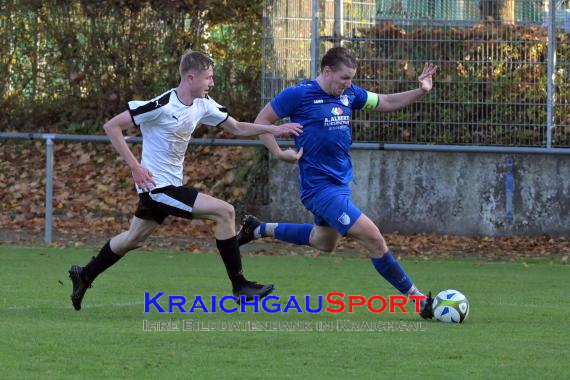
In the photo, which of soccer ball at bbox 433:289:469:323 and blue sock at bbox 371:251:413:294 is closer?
soccer ball at bbox 433:289:469:323

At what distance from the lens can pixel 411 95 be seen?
10703 mm

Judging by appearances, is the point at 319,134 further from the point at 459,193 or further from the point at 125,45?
the point at 125,45

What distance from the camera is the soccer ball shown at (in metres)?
9.54

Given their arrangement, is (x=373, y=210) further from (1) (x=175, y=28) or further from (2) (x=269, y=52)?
(1) (x=175, y=28)

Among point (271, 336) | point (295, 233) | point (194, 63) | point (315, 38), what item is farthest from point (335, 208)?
point (315, 38)

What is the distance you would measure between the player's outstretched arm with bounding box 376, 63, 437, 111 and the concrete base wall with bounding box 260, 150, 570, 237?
21.3 ft

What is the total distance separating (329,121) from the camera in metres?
10.3

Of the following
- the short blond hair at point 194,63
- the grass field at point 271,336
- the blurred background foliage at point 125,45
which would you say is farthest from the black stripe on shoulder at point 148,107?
the blurred background foliage at point 125,45

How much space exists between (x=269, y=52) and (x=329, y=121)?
8148 millimetres

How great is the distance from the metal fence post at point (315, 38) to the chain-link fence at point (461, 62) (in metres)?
0.01

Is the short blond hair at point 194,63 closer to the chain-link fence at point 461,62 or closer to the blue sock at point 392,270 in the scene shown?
the blue sock at point 392,270

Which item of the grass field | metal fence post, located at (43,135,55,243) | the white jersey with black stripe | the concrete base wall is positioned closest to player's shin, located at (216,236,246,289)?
the grass field

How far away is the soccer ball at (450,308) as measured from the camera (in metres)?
9.54

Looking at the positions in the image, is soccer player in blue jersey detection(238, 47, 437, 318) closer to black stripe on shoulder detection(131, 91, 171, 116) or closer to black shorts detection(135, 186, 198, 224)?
black shorts detection(135, 186, 198, 224)
